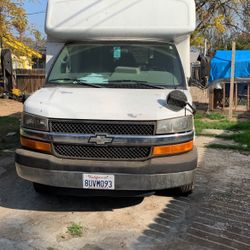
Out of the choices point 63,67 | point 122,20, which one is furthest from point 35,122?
point 122,20

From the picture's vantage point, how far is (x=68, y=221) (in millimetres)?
5207

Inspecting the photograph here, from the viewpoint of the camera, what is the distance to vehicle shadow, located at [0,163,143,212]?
5621mm

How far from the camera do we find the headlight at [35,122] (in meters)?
5.06

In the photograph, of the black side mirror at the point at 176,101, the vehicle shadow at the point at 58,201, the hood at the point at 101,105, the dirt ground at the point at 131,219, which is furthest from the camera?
the vehicle shadow at the point at 58,201

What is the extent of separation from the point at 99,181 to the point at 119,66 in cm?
195

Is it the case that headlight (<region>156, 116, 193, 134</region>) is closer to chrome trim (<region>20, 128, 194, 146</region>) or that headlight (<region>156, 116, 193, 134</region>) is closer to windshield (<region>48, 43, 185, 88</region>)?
chrome trim (<region>20, 128, 194, 146</region>)

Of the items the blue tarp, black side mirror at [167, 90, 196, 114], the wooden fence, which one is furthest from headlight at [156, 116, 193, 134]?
the wooden fence

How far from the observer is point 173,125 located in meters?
5.04

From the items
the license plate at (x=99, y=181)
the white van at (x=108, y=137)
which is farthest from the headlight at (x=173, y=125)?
the license plate at (x=99, y=181)

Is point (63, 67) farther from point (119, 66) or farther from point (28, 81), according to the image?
point (28, 81)

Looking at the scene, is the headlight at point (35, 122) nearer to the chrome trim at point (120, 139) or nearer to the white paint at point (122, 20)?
the chrome trim at point (120, 139)

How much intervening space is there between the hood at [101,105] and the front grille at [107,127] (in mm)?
59

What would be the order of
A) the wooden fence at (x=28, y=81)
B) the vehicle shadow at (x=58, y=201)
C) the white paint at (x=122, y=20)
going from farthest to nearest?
the wooden fence at (x=28, y=81) < the white paint at (x=122, y=20) < the vehicle shadow at (x=58, y=201)

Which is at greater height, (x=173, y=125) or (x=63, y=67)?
(x=63, y=67)
